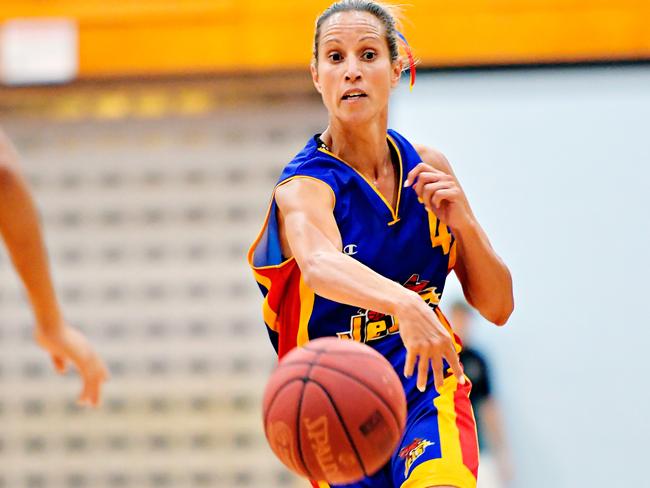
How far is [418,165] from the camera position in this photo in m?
3.78

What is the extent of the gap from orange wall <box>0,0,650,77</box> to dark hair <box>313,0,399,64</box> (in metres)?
4.22

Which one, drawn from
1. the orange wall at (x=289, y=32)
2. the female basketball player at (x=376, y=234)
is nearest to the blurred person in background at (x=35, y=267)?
the female basketball player at (x=376, y=234)

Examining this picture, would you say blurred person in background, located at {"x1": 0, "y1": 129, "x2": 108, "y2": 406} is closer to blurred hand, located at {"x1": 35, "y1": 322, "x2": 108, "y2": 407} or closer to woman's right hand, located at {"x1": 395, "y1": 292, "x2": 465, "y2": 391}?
blurred hand, located at {"x1": 35, "y1": 322, "x2": 108, "y2": 407}

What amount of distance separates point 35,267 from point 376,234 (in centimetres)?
122

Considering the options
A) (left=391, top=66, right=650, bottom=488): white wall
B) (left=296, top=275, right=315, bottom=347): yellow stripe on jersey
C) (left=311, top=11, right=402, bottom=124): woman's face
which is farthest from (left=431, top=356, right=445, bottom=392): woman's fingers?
(left=391, top=66, right=650, bottom=488): white wall

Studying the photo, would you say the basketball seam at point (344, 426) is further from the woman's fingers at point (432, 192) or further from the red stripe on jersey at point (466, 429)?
the woman's fingers at point (432, 192)

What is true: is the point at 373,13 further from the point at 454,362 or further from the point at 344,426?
the point at 344,426

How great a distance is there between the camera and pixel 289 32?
28.5ft

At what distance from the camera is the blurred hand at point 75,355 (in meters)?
3.76

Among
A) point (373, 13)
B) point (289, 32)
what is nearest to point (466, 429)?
point (373, 13)

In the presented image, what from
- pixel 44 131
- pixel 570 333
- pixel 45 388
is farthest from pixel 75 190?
pixel 570 333

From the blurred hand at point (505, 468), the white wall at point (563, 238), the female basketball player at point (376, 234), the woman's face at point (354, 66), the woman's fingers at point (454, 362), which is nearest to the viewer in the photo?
the woman's fingers at point (454, 362)

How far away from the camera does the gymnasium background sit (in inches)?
319

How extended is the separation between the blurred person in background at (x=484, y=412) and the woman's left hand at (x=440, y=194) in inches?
147
